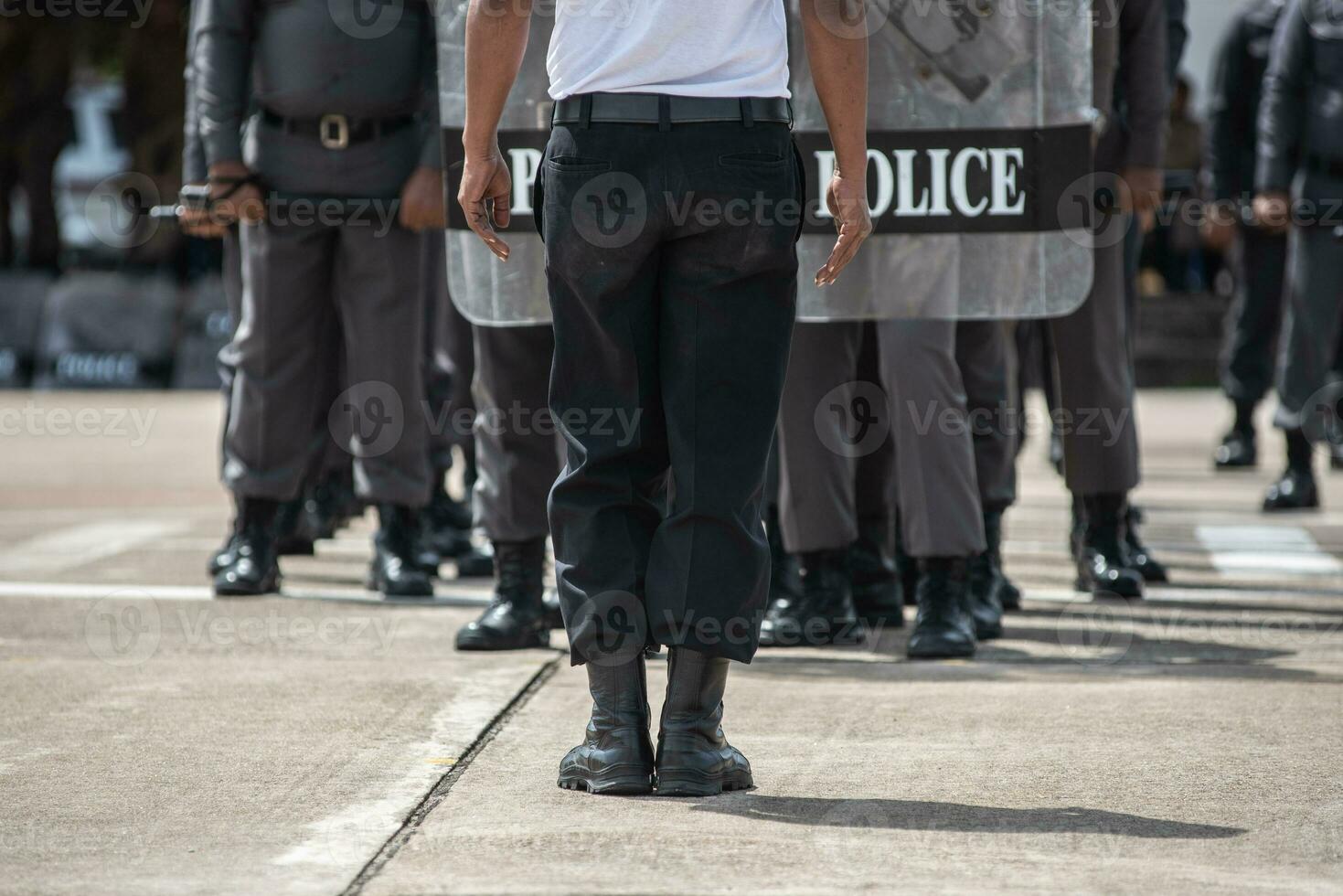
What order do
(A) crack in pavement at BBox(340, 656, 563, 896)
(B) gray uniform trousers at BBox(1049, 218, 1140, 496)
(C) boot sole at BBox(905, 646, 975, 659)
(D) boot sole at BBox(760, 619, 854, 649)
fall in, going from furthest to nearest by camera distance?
(B) gray uniform trousers at BBox(1049, 218, 1140, 496), (D) boot sole at BBox(760, 619, 854, 649), (C) boot sole at BBox(905, 646, 975, 659), (A) crack in pavement at BBox(340, 656, 563, 896)

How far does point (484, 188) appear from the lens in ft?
12.0

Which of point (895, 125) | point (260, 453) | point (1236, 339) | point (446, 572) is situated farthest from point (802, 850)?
point (1236, 339)

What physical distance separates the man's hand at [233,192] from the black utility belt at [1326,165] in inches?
175

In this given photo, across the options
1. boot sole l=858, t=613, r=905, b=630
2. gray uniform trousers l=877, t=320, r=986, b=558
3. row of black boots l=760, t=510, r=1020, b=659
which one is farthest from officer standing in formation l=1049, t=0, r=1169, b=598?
gray uniform trousers l=877, t=320, r=986, b=558

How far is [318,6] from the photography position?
6.12 metres

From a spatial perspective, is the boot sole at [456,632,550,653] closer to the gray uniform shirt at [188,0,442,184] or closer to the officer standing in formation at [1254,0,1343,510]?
the gray uniform shirt at [188,0,442,184]

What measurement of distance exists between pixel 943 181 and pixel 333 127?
2015mm

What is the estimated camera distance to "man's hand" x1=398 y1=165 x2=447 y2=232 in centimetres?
607

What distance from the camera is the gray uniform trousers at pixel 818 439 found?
521cm

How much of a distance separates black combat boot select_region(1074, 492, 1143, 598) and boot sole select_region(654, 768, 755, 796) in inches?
111

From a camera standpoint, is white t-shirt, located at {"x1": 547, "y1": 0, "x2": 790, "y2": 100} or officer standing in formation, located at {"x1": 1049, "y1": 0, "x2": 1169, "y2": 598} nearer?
white t-shirt, located at {"x1": 547, "y1": 0, "x2": 790, "y2": 100}

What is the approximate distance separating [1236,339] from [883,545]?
491 centimetres

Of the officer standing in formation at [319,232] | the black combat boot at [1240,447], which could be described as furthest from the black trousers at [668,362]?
the black combat boot at [1240,447]

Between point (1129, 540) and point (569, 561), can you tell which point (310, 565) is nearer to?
point (1129, 540)
